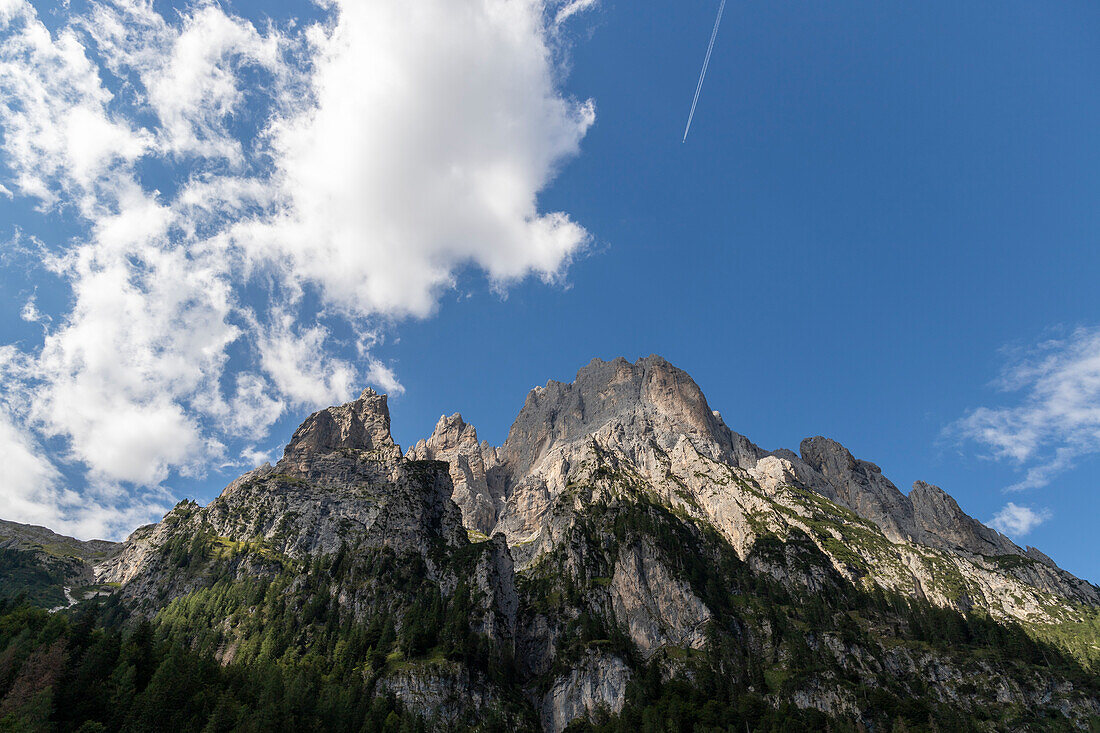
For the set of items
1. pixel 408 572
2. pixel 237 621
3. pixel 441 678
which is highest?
pixel 408 572

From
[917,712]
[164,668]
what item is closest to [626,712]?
[917,712]

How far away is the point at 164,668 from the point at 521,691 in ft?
A: 332

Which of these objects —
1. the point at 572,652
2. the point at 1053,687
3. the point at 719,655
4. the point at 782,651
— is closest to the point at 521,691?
the point at 572,652

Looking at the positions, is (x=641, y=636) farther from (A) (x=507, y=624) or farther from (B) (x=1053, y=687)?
(B) (x=1053, y=687)

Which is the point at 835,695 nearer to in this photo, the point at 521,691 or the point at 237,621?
the point at 521,691

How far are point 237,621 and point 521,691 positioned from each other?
101139 mm

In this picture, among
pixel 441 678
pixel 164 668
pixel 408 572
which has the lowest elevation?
pixel 164 668

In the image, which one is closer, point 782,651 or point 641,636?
point 782,651

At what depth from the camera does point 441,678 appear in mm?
149250

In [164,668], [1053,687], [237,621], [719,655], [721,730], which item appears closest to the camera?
[164,668]

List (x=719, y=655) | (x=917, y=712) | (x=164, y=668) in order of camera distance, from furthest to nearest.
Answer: (x=719, y=655)
(x=917, y=712)
(x=164, y=668)

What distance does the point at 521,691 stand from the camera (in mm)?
171625

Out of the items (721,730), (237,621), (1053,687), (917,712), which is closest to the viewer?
(721,730)

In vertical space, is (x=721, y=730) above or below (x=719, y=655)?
below
